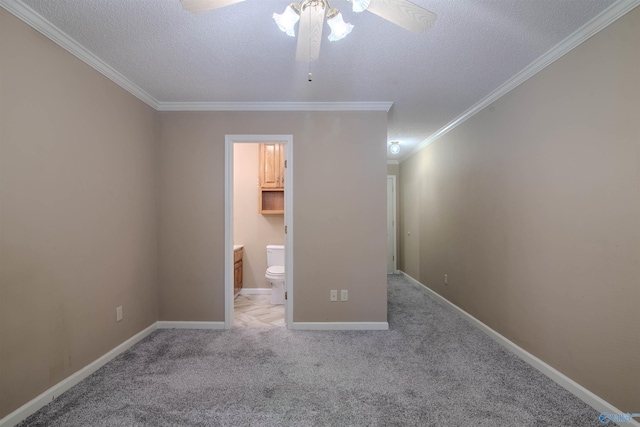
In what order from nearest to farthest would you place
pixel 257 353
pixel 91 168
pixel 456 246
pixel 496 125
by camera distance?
pixel 91 168 → pixel 257 353 → pixel 496 125 → pixel 456 246

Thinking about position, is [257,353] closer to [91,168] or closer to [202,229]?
[202,229]

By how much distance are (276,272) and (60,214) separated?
229 centimetres

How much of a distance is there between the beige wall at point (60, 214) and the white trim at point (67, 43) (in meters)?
0.04

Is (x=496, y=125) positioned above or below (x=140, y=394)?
above

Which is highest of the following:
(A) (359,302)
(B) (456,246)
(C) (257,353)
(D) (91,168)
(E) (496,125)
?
(E) (496,125)

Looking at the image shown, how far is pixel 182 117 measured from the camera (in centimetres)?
303

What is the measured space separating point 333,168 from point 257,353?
193 centimetres

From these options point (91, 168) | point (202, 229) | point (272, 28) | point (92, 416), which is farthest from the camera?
point (202, 229)

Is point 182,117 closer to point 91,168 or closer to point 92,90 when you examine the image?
point 92,90

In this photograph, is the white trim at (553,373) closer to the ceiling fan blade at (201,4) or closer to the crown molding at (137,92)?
the crown molding at (137,92)

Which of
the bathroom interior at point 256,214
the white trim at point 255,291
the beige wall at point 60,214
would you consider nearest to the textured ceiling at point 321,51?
the beige wall at point 60,214

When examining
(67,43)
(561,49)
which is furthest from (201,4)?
(561,49)

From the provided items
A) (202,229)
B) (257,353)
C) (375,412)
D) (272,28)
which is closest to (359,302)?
(257,353)

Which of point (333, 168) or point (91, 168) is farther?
point (333, 168)
